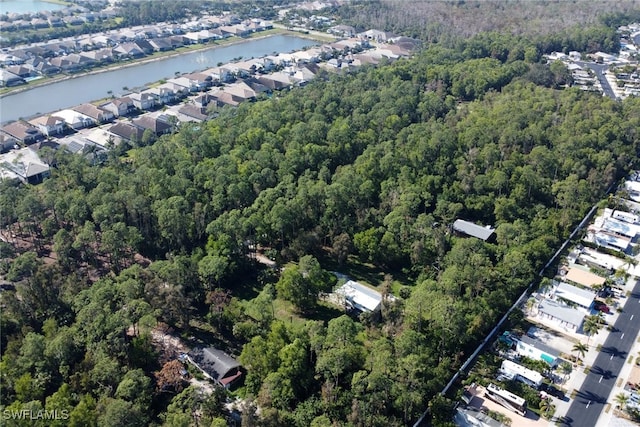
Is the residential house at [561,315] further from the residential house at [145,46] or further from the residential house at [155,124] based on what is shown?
the residential house at [145,46]

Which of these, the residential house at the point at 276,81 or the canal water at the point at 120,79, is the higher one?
the residential house at the point at 276,81

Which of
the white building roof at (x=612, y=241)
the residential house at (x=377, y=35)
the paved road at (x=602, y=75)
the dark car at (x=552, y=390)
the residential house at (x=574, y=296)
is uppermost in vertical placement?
the paved road at (x=602, y=75)

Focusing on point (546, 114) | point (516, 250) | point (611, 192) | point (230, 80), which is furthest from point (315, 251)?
point (230, 80)

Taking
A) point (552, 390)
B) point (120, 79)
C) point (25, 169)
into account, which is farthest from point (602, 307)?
point (120, 79)

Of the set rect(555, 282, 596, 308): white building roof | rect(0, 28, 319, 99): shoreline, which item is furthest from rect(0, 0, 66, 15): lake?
rect(555, 282, 596, 308): white building roof

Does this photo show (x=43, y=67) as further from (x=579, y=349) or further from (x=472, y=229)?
(x=579, y=349)

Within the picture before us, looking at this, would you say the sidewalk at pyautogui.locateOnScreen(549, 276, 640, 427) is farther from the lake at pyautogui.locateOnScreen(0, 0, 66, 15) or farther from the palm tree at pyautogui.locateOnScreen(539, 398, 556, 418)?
the lake at pyautogui.locateOnScreen(0, 0, 66, 15)

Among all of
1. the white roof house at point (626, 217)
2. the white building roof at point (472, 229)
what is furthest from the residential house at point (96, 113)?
the white roof house at point (626, 217)
